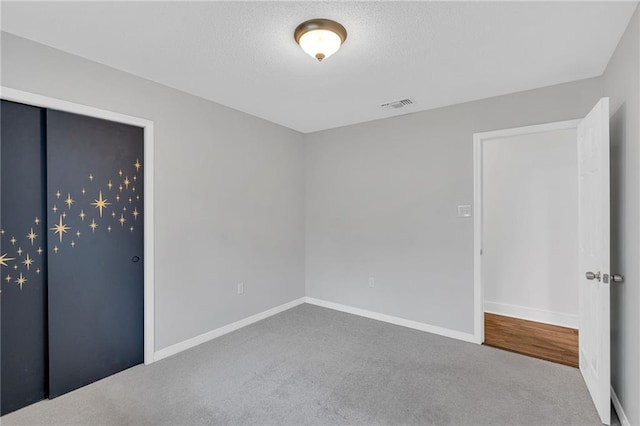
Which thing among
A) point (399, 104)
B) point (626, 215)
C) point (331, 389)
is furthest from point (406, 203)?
point (331, 389)

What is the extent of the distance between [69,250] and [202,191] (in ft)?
4.05

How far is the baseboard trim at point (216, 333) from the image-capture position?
9.57 ft

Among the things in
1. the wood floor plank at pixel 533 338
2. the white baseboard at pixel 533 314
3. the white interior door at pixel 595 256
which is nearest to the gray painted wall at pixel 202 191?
the wood floor plank at pixel 533 338

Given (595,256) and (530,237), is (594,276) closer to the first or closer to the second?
(595,256)

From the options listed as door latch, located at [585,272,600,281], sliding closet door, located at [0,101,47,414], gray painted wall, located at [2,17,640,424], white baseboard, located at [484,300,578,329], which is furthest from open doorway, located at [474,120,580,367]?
sliding closet door, located at [0,101,47,414]

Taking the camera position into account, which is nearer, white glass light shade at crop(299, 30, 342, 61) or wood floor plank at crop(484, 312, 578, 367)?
white glass light shade at crop(299, 30, 342, 61)

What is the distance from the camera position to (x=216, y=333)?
337 centimetres

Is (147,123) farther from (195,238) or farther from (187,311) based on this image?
Result: (187,311)

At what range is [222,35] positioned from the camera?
2059 millimetres

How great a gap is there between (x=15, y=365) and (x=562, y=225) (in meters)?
5.41

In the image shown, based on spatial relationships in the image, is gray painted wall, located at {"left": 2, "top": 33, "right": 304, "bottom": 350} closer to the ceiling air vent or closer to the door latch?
the ceiling air vent

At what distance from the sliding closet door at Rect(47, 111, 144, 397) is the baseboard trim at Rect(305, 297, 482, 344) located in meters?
2.37

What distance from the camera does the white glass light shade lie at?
6.34 feet

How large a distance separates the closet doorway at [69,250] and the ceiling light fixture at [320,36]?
1722 mm
